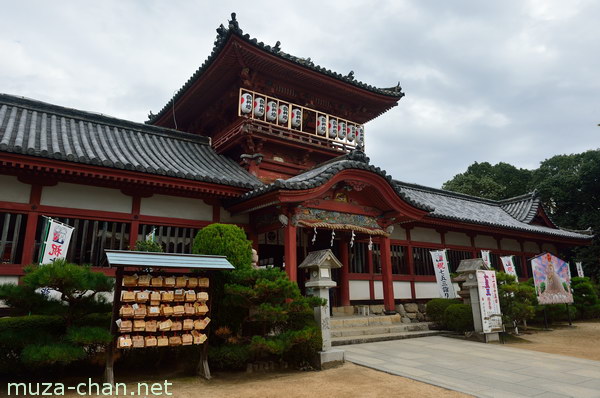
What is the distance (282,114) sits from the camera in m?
14.4

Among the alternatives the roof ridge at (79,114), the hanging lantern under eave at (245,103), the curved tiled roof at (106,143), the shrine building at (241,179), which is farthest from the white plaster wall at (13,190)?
the hanging lantern under eave at (245,103)

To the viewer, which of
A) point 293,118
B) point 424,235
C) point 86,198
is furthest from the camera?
point 424,235

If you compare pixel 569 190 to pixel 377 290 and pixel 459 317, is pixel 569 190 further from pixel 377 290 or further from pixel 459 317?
pixel 459 317

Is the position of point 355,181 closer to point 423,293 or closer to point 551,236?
point 423,293

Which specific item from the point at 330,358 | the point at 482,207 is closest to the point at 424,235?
the point at 482,207

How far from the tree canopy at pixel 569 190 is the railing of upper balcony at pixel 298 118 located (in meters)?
17.6

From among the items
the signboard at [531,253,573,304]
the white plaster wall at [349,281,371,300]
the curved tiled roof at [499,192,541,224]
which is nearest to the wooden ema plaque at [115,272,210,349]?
the white plaster wall at [349,281,371,300]

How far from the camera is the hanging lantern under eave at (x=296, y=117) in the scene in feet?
48.2

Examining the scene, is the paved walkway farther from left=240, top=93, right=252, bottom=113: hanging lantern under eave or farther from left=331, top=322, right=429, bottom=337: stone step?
left=240, top=93, right=252, bottom=113: hanging lantern under eave

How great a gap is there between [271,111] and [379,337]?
843 centimetres

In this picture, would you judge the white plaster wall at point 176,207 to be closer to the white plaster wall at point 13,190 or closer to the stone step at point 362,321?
the white plaster wall at point 13,190

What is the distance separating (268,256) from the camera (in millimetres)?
14680

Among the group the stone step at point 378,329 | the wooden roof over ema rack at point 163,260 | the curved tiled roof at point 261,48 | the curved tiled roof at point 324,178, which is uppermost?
the curved tiled roof at point 261,48

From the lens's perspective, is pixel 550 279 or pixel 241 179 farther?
pixel 550 279
